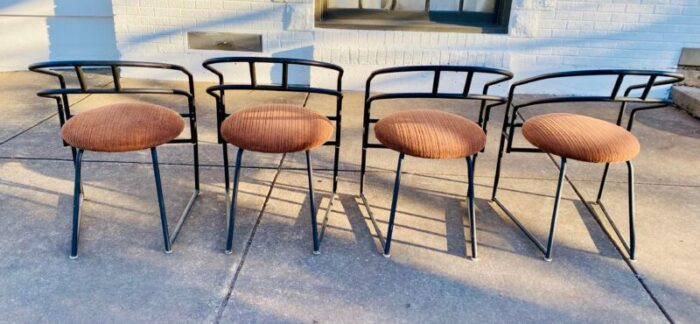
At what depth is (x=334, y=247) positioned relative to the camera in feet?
7.70

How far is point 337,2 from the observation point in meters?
5.10

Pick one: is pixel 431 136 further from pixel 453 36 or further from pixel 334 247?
pixel 453 36

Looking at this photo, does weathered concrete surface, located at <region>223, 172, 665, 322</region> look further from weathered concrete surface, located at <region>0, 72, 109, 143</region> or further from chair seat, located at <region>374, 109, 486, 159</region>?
weathered concrete surface, located at <region>0, 72, 109, 143</region>

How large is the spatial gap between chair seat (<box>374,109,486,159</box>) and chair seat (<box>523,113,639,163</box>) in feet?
0.97

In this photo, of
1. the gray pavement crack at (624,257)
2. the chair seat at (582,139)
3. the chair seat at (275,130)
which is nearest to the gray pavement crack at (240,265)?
the chair seat at (275,130)

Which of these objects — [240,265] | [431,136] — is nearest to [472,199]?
[431,136]

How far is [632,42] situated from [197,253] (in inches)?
185

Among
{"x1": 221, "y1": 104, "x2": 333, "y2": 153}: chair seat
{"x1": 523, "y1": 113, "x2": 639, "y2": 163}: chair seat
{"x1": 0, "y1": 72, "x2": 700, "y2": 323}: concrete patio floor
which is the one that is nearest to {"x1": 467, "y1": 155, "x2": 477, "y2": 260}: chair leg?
{"x1": 0, "y1": 72, "x2": 700, "y2": 323}: concrete patio floor

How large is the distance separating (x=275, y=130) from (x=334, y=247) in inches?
24.7

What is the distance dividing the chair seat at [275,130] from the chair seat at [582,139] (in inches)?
39.2

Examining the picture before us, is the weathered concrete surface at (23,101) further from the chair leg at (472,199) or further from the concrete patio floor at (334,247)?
the chair leg at (472,199)

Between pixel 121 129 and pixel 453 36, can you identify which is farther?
pixel 453 36

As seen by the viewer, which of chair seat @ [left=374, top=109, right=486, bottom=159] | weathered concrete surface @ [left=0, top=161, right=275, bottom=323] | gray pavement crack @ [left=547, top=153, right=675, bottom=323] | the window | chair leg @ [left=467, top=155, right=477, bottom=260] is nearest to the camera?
weathered concrete surface @ [left=0, top=161, right=275, bottom=323]

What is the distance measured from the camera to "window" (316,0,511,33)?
505cm
